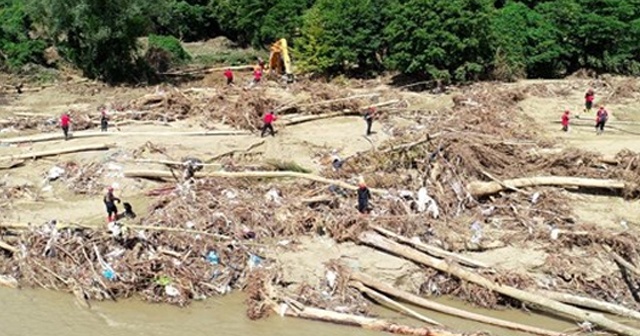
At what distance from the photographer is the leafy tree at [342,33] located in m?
33.0

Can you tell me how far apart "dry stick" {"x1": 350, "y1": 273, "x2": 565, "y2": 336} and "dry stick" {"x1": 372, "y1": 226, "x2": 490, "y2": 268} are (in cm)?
120

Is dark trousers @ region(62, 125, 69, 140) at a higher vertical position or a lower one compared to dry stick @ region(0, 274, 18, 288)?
higher

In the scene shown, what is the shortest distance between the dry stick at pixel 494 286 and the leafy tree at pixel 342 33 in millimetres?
17709

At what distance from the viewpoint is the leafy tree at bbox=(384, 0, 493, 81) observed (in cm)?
→ 2980

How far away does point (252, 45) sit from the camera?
43.8 metres

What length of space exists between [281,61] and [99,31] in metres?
7.92

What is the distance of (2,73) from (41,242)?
2250 centimetres

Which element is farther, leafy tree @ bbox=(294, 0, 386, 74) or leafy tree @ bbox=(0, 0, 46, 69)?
leafy tree @ bbox=(0, 0, 46, 69)

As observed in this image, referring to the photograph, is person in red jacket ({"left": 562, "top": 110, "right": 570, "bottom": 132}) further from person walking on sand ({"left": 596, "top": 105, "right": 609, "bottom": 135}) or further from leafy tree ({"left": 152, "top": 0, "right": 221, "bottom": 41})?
leafy tree ({"left": 152, "top": 0, "right": 221, "bottom": 41})

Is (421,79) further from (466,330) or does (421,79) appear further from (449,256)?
(466,330)

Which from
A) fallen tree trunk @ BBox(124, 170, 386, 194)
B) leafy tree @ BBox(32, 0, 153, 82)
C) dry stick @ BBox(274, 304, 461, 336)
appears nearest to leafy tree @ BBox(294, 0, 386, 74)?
leafy tree @ BBox(32, 0, 153, 82)

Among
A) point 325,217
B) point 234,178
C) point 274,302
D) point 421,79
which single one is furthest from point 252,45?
point 274,302

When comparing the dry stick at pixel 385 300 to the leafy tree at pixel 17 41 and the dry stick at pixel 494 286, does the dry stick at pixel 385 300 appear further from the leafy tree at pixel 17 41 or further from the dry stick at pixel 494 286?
the leafy tree at pixel 17 41

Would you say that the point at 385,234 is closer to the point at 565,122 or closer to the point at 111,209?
the point at 111,209
